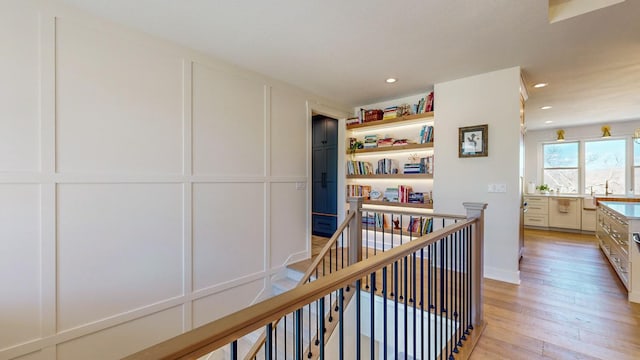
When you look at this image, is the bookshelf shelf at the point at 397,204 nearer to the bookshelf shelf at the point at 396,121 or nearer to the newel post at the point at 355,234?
the bookshelf shelf at the point at 396,121

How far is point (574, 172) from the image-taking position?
628 cm

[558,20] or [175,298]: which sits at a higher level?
[558,20]

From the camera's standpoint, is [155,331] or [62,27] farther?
[155,331]

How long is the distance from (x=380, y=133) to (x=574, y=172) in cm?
501

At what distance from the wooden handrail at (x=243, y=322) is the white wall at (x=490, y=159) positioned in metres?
2.79

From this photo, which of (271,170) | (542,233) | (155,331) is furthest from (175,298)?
(542,233)

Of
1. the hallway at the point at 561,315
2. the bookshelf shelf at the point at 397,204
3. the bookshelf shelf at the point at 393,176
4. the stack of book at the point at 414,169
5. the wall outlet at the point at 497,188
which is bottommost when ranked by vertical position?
the hallway at the point at 561,315

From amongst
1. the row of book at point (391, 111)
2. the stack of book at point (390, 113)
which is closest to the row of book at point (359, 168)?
the row of book at point (391, 111)

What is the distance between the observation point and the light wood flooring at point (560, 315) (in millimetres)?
1915

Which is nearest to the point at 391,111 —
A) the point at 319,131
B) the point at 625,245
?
the point at 319,131

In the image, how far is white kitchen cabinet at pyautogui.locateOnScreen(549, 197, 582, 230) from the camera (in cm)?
585

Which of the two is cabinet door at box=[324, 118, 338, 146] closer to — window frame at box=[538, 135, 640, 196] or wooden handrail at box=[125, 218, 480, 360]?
wooden handrail at box=[125, 218, 480, 360]

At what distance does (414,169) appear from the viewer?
157 inches

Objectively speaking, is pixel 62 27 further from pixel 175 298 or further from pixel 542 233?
pixel 542 233
